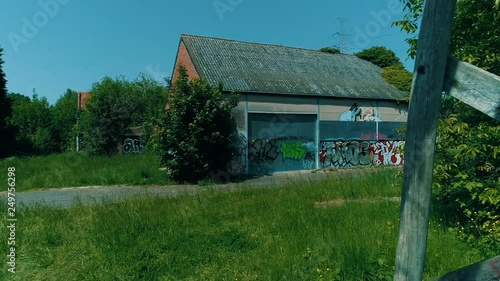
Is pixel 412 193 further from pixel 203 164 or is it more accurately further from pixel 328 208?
pixel 203 164

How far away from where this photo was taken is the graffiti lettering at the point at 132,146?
26.7m

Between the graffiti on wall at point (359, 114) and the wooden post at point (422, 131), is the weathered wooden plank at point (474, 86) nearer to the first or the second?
the wooden post at point (422, 131)

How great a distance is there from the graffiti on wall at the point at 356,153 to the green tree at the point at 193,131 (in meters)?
6.95

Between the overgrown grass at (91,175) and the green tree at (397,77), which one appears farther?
the green tree at (397,77)

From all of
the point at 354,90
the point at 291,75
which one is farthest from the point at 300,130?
the point at 354,90

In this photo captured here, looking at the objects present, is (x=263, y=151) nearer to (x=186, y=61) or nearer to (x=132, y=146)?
(x=186, y=61)

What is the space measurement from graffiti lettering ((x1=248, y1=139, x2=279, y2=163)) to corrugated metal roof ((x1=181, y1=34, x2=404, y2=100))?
2.57 m

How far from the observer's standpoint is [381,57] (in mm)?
37125

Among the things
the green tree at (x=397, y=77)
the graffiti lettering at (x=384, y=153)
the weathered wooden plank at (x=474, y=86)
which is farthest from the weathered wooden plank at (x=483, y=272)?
the green tree at (x=397, y=77)

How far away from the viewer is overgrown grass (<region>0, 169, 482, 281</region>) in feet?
13.2

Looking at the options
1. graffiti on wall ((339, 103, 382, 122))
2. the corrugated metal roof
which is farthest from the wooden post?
graffiti on wall ((339, 103, 382, 122))

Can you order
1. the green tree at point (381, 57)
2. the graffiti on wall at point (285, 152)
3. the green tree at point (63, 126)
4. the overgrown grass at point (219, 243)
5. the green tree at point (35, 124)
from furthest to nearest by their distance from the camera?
the green tree at point (63, 126)
the green tree at point (35, 124)
the green tree at point (381, 57)
the graffiti on wall at point (285, 152)
the overgrown grass at point (219, 243)

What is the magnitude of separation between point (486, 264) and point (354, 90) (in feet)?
70.3

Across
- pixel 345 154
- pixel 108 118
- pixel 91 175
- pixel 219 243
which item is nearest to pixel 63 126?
pixel 108 118
